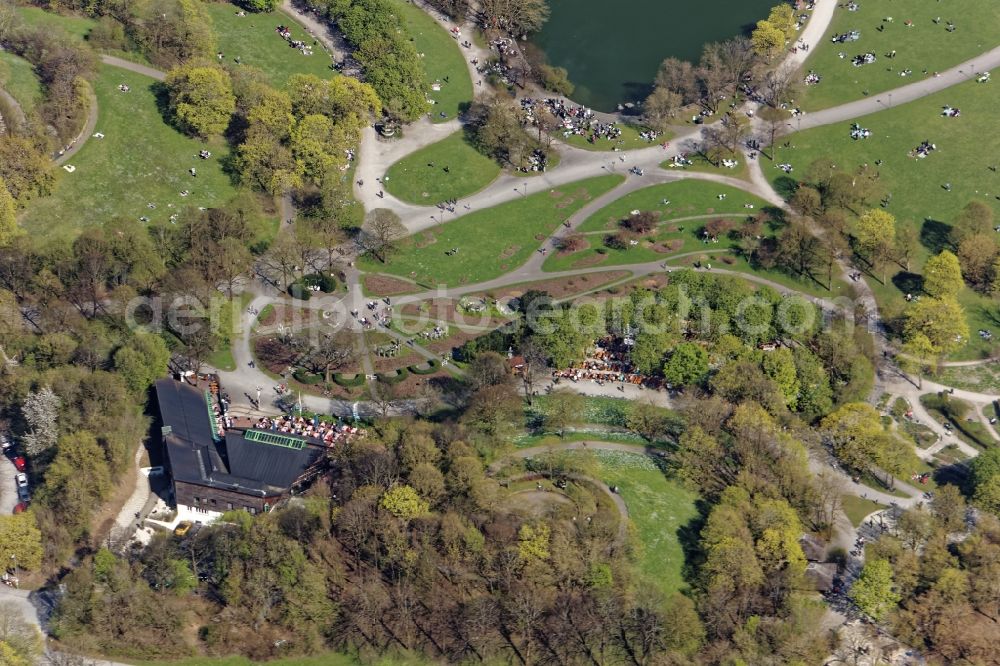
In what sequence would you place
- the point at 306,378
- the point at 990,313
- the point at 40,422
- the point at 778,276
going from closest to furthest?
the point at 40,422, the point at 306,378, the point at 990,313, the point at 778,276

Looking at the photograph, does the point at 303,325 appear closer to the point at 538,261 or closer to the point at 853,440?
the point at 538,261

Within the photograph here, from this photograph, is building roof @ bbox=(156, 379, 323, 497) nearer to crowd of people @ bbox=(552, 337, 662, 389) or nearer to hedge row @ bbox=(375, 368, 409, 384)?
hedge row @ bbox=(375, 368, 409, 384)

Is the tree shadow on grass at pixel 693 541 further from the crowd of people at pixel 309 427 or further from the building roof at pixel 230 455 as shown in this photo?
the building roof at pixel 230 455

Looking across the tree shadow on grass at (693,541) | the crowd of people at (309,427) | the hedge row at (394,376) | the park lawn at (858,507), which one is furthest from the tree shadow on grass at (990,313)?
the crowd of people at (309,427)

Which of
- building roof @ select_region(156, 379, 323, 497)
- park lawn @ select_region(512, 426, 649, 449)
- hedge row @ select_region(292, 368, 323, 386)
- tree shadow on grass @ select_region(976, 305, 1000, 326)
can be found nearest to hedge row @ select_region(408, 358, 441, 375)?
hedge row @ select_region(292, 368, 323, 386)

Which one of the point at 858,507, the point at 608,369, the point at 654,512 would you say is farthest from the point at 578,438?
the point at 858,507

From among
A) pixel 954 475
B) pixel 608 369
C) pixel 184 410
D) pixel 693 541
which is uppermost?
pixel 954 475

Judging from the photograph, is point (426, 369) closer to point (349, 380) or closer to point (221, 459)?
point (349, 380)

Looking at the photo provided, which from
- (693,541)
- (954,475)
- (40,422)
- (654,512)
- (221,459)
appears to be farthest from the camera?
(954,475)
